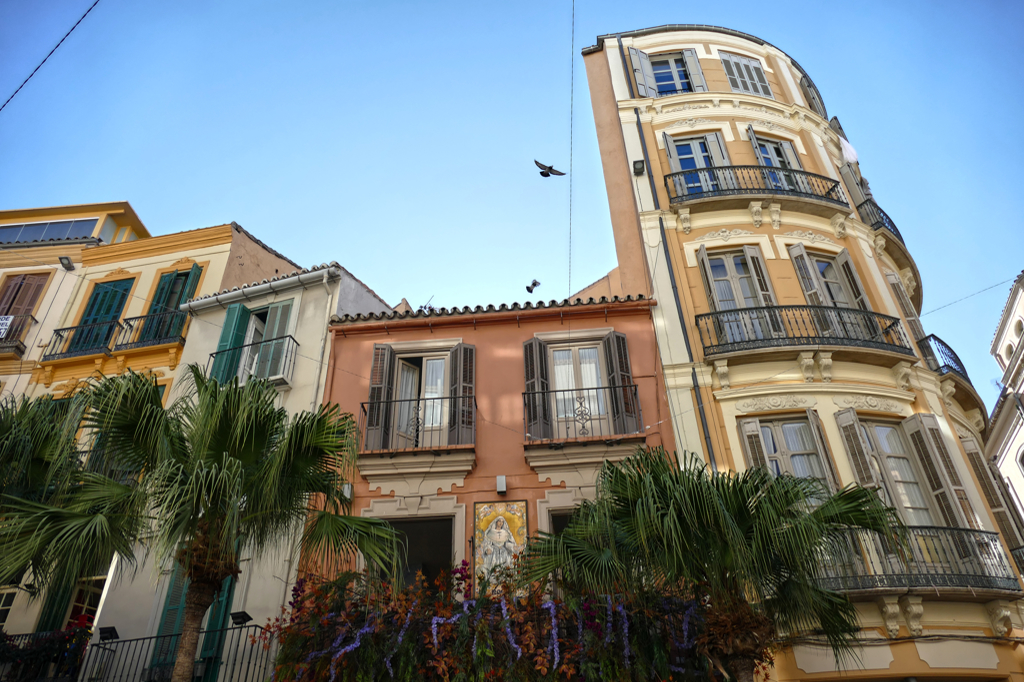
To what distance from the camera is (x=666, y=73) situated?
17797 mm

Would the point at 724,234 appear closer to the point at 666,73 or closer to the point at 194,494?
the point at 666,73

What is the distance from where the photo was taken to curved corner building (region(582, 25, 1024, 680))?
9.76 meters

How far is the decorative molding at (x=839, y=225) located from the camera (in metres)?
14.4

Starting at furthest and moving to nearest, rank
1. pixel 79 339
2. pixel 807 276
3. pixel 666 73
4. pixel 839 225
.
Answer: pixel 666 73, pixel 79 339, pixel 839 225, pixel 807 276

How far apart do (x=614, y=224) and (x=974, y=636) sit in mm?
9589

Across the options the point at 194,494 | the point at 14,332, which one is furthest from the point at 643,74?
the point at 14,332

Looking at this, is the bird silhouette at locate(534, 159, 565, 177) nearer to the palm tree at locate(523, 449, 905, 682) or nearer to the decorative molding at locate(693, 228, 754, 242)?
the decorative molding at locate(693, 228, 754, 242)

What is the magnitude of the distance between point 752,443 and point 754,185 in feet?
19.6

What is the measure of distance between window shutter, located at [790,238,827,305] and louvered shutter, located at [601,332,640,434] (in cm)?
352

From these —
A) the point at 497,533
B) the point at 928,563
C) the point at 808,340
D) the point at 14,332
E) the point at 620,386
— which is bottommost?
the point at 928,563

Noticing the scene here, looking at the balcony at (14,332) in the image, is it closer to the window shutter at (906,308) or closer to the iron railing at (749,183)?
the iron railing at (749,183)

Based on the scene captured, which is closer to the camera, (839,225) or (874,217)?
(839,225)

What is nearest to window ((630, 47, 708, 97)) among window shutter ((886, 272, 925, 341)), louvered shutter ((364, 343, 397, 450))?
window shutter ((886, 272, 925, 341))

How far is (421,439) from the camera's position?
12.4 m
